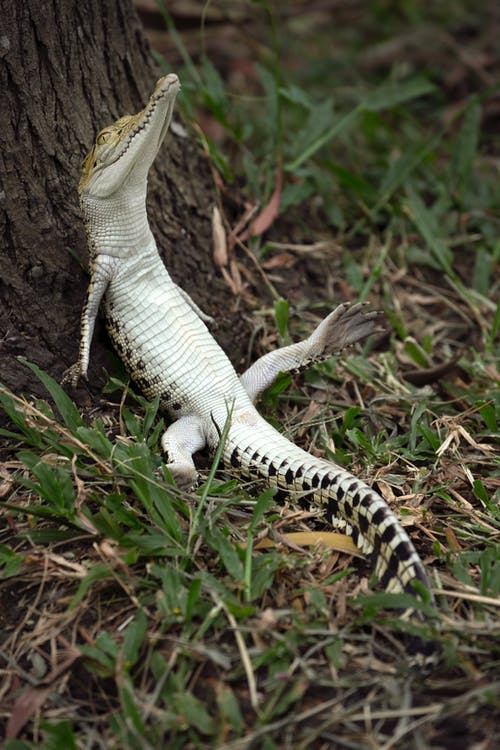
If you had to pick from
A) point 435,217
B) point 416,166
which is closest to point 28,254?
point 435,217

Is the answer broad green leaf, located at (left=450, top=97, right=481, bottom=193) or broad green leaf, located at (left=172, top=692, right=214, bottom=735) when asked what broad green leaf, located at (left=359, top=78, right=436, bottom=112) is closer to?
broad green leaf, located at (left=450, top=97, right=481, bottom=193)

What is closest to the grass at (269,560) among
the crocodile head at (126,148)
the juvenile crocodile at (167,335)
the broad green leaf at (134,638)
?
the broad green leaf at (134,638)

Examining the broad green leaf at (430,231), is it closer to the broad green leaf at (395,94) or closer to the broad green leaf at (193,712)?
the broad green leaf at (395,94)

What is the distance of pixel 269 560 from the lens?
2.46m

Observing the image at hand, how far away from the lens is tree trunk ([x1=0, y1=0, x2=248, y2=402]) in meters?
3.01

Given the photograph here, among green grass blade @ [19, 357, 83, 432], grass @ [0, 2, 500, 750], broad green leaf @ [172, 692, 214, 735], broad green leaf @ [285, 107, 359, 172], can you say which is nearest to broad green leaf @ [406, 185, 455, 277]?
grass @ [0, 2, 500, 750]

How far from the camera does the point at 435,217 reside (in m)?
4.71

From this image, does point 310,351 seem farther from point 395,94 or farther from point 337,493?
point 395,94

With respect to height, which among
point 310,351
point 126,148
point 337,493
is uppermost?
point 126,148

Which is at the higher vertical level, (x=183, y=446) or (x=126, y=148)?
(x=126, y=148)

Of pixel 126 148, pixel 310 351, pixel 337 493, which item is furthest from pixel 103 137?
pixel 337 493

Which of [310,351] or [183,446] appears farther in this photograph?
[310,351]

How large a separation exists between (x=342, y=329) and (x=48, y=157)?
1413mm

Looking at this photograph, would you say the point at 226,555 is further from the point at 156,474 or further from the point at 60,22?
the point at 60,22
